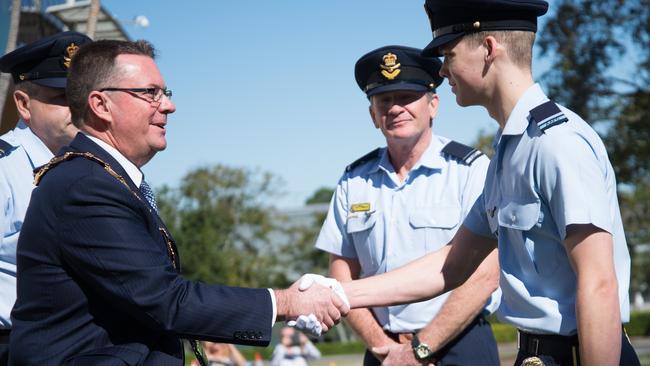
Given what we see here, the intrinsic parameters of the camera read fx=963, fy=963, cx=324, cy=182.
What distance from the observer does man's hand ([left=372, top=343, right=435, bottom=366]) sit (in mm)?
4945

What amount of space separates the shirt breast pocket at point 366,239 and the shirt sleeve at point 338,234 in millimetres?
66

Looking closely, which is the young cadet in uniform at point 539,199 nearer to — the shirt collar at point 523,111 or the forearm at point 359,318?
the shirt collar at point 523,111

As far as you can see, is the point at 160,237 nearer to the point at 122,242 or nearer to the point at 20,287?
the point at 122,242

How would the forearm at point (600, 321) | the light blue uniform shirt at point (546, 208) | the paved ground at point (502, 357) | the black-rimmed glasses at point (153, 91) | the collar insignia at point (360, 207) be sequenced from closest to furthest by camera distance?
the forearm at point (600, 321)
the light blue uniform shirt at point (546, 208)
the black-rimmed glasses at point (153, 91)
the collar insignia at point (360, 207)
the paved ground at point (502, 357)

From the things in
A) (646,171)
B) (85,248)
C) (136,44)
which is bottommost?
(646,171)

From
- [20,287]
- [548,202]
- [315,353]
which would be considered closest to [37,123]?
[20,287]

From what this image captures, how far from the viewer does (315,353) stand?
2009 centimetres

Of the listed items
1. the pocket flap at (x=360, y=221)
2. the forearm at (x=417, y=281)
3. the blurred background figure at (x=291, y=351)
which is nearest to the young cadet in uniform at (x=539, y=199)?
the forearm at (x=417, y=281)

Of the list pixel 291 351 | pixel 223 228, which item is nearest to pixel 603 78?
pixel 291 351

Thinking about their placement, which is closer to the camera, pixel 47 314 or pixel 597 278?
pixel 597 278

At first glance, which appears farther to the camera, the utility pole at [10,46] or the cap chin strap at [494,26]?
the utility pole at [10,46]

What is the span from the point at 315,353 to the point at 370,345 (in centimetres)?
1519

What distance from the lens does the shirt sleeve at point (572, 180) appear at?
3143mm

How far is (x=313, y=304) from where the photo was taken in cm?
400
